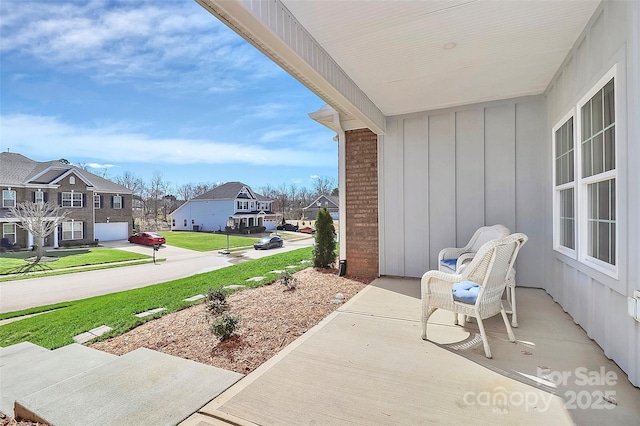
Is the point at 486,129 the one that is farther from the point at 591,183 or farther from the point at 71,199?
the point at 71,199

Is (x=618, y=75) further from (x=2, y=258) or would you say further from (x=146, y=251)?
(x=146, y=251)

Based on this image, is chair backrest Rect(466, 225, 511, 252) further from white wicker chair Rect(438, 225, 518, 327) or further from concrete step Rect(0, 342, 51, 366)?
concrete step Rect(0, 342, 51, 366)

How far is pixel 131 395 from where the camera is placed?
6.49ft

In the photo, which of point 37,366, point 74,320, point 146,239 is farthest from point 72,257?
point 37,366

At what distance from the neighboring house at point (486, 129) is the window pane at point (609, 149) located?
17 mm

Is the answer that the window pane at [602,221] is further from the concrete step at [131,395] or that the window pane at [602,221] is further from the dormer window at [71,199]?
the dormer window at [71,199]

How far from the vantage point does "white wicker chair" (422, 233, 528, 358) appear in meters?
2.59

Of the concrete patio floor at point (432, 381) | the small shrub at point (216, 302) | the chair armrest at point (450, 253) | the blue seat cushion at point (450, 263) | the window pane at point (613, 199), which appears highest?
the window pane at point (613, 199)

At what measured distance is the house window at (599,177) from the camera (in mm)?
2482

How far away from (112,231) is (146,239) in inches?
50.7

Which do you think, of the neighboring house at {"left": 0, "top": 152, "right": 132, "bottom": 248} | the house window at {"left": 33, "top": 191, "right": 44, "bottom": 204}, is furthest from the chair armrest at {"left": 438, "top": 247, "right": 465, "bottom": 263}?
the house window at {"left": 33, "top": 191, "right": 44, "bottom": 204}

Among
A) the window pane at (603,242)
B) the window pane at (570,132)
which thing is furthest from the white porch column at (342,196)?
the window pane at (603,242)

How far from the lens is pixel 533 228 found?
475cm

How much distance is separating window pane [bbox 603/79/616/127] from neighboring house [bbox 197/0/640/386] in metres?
0.02
